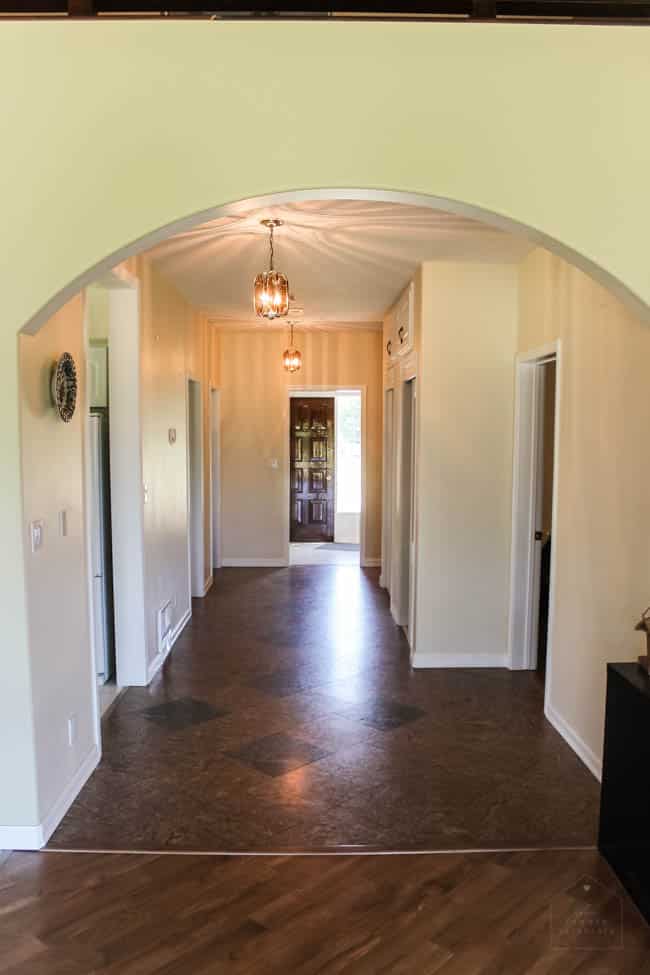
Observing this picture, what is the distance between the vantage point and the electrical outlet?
123 inches

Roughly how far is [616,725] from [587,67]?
2.28 metres

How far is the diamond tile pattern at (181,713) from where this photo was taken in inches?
158

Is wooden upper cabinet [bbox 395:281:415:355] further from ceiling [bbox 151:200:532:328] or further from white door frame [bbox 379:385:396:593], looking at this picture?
white door frame [bbox 379:385:396:593]

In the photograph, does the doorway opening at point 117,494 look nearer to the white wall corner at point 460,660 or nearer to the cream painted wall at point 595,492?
the white wall corner at point 460,660

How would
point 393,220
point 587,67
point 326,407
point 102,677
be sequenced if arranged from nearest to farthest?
point 587,67, point 393,220, point 102,677, point 326,407

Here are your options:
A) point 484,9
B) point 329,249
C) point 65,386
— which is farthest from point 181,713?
point 484,9

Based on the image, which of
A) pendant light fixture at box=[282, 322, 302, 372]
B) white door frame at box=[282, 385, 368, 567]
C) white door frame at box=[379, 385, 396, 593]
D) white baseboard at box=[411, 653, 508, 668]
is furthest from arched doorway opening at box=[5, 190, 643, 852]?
Result: white door frame at box=[282, 385, 368, 567]

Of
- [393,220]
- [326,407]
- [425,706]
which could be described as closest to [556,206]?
[393,220]

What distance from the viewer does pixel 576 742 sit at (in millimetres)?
3643

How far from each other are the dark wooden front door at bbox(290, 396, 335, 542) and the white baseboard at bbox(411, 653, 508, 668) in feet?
18.0

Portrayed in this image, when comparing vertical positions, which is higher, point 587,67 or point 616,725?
point 587,67

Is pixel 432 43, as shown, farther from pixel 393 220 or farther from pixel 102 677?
pixel 102 677

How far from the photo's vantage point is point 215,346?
7.91 m

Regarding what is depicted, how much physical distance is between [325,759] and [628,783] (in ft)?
5.00
